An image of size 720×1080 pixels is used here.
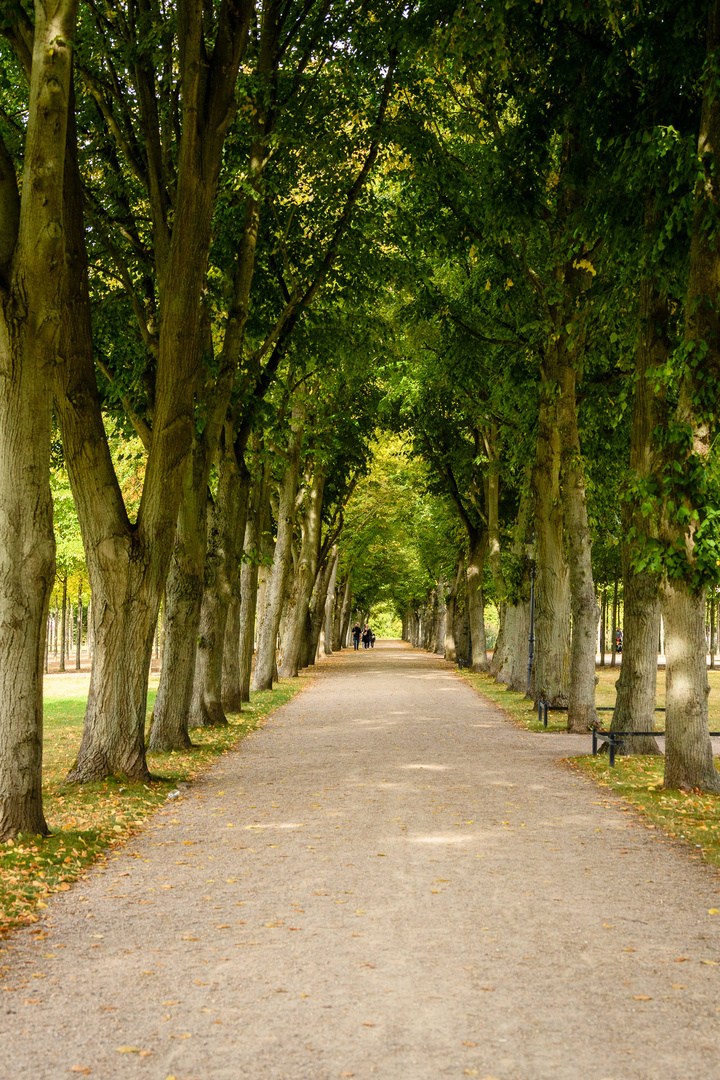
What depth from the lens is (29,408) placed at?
7.71 m

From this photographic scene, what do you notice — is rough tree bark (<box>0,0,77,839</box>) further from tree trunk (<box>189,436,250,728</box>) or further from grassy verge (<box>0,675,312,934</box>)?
tree trunk (<box>189,436,250,728</box>)

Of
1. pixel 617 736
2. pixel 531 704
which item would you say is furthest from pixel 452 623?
pixel 617 736

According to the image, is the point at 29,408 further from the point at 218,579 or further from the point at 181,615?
the point at 218,579

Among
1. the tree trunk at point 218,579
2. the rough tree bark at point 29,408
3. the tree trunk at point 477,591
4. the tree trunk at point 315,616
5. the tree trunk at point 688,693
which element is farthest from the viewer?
the tree trunk at point 315,616

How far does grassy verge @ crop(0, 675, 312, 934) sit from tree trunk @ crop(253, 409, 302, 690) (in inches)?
286

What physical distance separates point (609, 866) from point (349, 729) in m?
9.76

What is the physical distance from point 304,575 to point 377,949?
81.6ft

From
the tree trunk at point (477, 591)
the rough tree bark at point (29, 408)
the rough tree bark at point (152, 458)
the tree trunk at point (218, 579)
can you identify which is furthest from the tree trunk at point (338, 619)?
the rough tree bark at point (29, 408)

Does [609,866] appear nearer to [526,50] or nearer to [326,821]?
[326,821]

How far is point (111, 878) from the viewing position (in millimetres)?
7156

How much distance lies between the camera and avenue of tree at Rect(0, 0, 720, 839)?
812cm

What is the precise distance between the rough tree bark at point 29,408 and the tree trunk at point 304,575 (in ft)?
72.5

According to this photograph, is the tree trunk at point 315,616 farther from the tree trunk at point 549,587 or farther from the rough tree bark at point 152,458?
the rough tree bark at point 152,458

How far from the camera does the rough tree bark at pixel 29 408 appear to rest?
7680 millimetres
